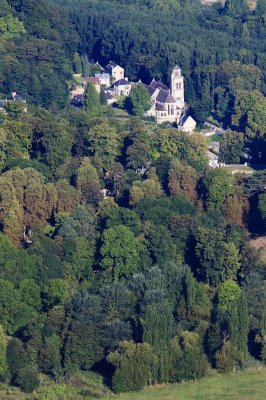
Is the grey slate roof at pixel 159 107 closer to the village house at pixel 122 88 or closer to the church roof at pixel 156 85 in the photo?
the church roof at pixel 156 85

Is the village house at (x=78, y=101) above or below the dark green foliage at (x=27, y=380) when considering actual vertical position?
above

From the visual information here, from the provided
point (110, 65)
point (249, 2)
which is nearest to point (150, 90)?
point (110, 65)

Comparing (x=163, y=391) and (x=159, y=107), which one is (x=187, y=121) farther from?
(x=163, y=391)

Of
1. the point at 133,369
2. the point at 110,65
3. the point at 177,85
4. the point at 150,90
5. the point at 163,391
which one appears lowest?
the point at 163,391

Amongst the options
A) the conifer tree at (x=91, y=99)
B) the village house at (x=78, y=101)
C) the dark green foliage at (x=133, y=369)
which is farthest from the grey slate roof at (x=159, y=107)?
the dark green foliage at (x=133, y=369)

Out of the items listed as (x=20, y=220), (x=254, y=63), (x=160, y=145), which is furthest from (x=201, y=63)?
(x=20, y=220)

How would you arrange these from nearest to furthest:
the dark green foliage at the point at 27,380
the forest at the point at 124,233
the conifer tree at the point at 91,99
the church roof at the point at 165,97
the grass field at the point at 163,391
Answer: the grass field at the point at 163,391, the dark green foliage at the point at 27,380, the forest at the point at 124,233, the conifer tree at the point at 91,99, the church roof at the point at 165,97

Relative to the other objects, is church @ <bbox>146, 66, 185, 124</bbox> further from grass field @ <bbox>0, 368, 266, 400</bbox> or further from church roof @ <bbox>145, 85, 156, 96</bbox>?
grass field @ <bbox>0, 368, 266, 400</bbox>
